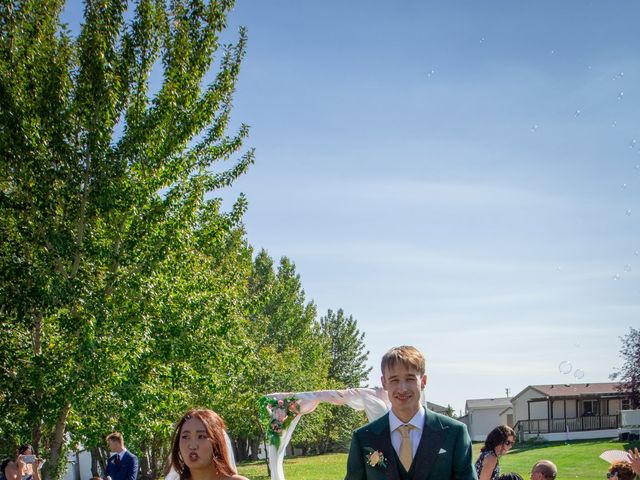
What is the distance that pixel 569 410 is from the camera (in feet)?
229

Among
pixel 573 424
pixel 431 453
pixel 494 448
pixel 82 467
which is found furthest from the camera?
pixel 573 424

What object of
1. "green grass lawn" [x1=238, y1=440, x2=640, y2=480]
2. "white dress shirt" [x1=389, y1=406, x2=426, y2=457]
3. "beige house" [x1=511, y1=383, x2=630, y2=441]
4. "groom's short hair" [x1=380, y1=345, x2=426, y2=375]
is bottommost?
"green grass lawn" [x1=238, y1=440, x2=640, y2=480]

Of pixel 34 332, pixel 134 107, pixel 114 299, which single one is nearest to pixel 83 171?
pixel 134 107

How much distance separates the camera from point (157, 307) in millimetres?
17016

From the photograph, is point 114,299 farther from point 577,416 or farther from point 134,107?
point 577,416

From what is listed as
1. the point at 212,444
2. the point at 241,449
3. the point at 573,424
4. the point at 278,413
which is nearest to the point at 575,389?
the point at 573,424

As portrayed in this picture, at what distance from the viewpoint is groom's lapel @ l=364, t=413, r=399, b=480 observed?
14.4ft

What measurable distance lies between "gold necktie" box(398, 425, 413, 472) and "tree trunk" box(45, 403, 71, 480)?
13.9 meters

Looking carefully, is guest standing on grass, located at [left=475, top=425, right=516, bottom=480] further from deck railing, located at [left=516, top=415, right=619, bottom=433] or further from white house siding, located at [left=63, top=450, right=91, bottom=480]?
deck railing, located at [left=516, top=415, right=619, bottom=433]

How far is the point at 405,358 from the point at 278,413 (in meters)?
14.5

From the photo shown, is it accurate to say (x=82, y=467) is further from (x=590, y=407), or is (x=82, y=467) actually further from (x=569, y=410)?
(x=590, y=407)

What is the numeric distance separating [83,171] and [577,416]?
59405mm

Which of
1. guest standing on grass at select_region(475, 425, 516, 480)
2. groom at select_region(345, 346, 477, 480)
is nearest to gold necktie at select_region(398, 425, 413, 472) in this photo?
groom at select_region(345, 346, 477, 480)

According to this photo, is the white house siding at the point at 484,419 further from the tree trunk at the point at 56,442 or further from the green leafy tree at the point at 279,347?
the tree trunk at the point at 56,442
